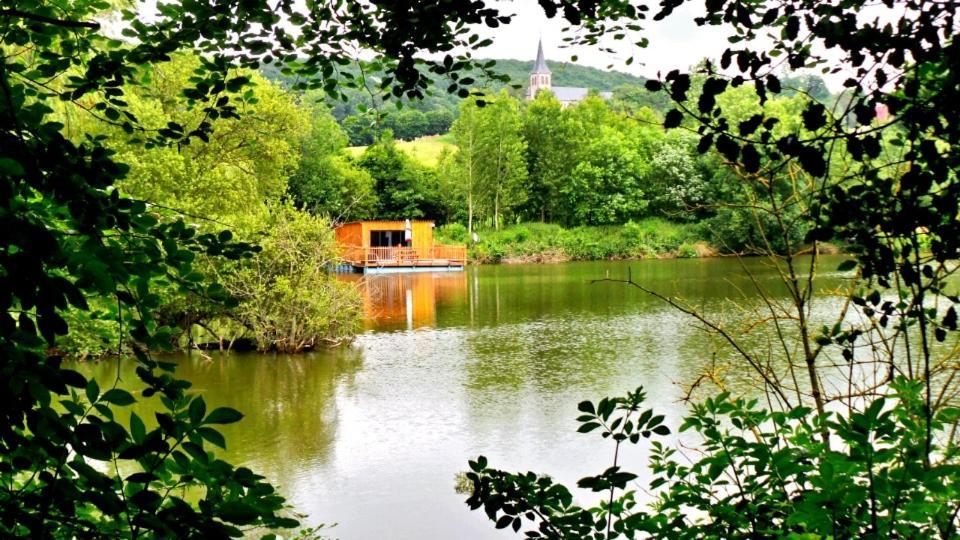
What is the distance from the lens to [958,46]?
1.44 metres

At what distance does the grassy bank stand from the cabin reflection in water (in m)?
8.17

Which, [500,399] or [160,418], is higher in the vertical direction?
[160,418]

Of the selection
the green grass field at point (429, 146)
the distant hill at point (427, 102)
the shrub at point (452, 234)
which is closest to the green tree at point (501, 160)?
the shrub at point (452, 234)

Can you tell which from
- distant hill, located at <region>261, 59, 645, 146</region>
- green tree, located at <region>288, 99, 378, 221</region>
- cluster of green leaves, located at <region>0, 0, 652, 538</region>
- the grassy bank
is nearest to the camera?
cluster of green leaves, located at <region>0, 0, 652, 538</region>

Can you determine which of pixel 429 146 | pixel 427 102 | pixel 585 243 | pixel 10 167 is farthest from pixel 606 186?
pixel 10 167

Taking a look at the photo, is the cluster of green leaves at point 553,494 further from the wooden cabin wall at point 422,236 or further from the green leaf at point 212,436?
the wooden cabin wall at point 422,236

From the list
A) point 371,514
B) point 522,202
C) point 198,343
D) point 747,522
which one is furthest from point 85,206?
point 522,202

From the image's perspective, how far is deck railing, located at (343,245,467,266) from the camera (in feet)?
120

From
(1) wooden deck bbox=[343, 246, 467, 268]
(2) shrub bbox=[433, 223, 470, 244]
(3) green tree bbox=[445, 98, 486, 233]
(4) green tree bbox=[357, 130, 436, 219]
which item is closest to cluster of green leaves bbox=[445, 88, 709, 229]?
(3) green tree bbox=[445, 98, 486, 233]

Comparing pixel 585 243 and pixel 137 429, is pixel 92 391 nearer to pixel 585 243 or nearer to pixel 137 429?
pixel 137 429

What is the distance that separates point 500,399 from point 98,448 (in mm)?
9762

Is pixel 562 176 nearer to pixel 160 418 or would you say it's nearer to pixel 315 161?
pixel 315 161

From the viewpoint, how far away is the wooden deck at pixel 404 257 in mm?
36656

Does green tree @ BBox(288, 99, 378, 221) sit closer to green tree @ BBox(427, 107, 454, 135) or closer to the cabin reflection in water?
the cabin reflection in water
